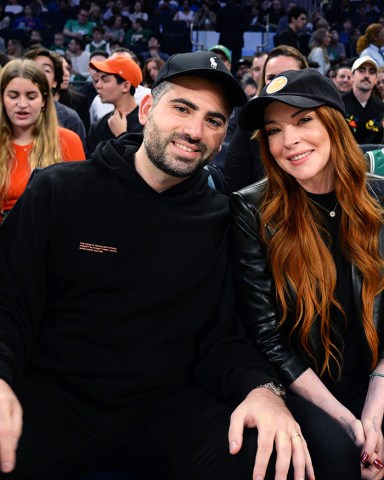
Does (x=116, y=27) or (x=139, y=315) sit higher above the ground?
(x=116, y=27)

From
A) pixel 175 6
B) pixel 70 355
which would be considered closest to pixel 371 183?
pixel 70 355

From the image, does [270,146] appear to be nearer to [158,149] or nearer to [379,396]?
[158,149]

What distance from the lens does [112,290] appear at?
1891mm

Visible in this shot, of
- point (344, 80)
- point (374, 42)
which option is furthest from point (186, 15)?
point (344, 80)

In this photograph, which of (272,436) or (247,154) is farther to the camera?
(247,154)

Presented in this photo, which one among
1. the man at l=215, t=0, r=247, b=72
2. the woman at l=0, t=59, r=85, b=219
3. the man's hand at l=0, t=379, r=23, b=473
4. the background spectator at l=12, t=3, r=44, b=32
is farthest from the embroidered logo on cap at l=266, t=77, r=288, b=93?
the background spectator at l=12, t=3, r=44, b=32

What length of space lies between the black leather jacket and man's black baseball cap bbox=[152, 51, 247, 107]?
1.06ft

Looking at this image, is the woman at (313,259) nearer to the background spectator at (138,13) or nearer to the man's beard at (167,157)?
the man's beard at (167,157)

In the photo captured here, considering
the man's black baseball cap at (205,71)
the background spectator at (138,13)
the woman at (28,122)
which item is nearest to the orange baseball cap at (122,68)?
the woman at (28,122)

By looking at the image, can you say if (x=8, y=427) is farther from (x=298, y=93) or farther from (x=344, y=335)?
(x=298, y=93)

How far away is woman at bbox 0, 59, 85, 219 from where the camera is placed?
3744 millimetres

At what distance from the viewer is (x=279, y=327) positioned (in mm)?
2031

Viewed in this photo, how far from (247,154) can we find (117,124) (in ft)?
4.27

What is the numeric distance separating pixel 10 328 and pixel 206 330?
0.58m
